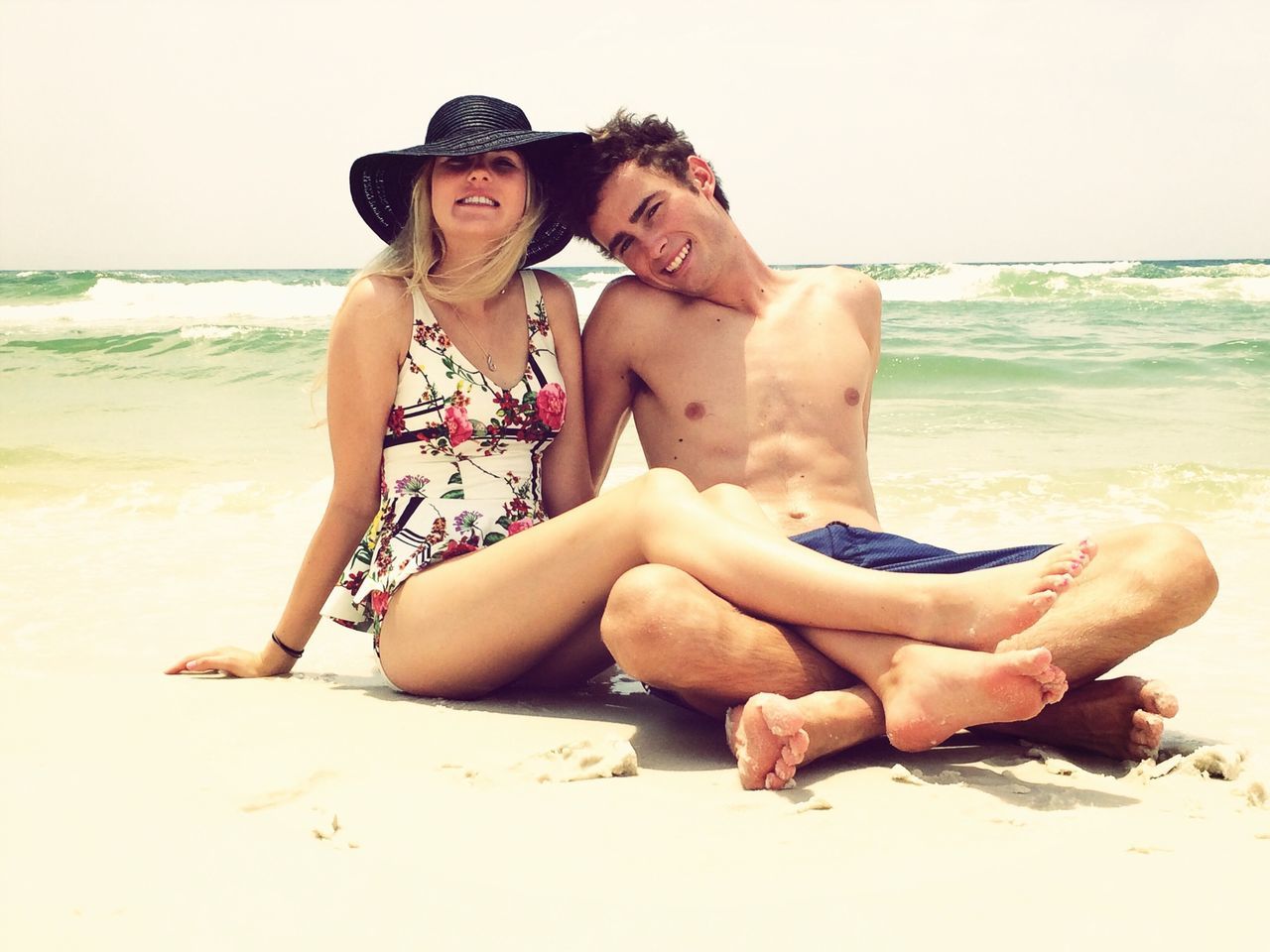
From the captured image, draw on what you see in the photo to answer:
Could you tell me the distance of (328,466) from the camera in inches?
287

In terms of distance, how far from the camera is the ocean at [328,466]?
407 centimetres

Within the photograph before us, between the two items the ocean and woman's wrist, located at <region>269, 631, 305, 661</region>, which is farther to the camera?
the ocean

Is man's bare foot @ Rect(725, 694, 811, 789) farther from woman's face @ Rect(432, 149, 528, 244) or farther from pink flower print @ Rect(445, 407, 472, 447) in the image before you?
woman's face @ Rect(432, 149, 528, 244)

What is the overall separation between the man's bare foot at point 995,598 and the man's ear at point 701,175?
69.3 inches

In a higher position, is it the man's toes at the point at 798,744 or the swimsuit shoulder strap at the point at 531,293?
the swimsuit shoulder strap at the point at 531,293

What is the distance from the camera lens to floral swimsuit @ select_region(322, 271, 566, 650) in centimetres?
321

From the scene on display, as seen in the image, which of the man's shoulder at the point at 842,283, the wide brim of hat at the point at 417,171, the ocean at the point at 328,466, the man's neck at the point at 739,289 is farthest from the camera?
the ocean at the point at 328,466

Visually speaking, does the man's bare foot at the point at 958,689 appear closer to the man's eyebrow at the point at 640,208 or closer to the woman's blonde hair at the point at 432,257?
the woman's blonde hair at the point at 432,257

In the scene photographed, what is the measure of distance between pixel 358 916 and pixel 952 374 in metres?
10.5

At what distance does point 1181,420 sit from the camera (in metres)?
8.77

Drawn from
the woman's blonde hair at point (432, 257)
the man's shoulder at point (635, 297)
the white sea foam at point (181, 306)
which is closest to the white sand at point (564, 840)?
the woman's blonde hair at point (432, 257)

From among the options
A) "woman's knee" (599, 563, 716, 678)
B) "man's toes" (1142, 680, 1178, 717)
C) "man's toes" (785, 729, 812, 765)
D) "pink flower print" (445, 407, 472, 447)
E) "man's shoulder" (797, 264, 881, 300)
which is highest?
"man's shoulder" (797, 264, 881, 300)

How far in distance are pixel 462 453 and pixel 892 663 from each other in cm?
139

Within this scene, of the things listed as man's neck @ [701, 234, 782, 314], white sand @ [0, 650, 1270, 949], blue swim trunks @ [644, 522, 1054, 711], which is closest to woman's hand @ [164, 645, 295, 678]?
white sand @ [0, 650, 1270, 949]
